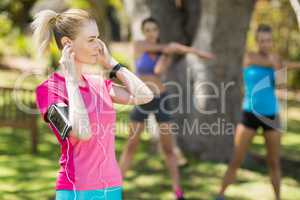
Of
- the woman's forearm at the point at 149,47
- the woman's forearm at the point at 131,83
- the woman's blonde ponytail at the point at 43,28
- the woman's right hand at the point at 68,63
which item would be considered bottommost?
the woman's forearm at the point at 131,83

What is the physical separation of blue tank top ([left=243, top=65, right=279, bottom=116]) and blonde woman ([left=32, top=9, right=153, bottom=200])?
3034mm

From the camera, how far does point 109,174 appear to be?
2.84m

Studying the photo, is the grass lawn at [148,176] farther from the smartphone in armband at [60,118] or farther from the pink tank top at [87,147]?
the smartphone in armband at [60,118]

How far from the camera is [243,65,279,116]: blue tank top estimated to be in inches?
225

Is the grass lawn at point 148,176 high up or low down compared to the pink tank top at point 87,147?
down

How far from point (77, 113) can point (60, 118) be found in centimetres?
10

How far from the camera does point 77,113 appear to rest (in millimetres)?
2635

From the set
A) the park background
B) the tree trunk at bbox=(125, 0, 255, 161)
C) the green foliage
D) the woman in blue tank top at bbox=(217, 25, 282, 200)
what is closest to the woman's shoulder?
the woman in blue tank top at bbox=(217, 25, 282, 200)

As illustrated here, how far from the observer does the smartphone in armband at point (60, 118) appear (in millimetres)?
2666

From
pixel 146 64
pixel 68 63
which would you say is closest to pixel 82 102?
pixel 68 63

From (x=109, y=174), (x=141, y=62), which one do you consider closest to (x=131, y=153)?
(x=141, y=62)

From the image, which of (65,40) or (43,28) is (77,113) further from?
(43,28)

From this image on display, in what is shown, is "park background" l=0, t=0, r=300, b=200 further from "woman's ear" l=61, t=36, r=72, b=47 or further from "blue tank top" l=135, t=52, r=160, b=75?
"woman's ear" l=61, t=36, r=72, b=47

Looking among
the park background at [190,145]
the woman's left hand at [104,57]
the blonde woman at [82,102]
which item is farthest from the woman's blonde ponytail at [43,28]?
the park background at [190,145]
